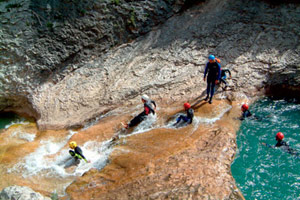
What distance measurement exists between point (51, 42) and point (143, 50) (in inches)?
179

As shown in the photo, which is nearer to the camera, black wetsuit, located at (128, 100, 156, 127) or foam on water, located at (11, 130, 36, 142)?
black wetsuit, located at (128, 100, 156, 127)

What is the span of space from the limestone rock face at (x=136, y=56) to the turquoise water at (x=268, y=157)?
1393 mm

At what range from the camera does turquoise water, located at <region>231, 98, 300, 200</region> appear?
5.24 metres

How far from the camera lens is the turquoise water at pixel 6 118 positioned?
35.7 feet

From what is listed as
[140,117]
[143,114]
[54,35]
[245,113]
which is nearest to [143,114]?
[143,114]

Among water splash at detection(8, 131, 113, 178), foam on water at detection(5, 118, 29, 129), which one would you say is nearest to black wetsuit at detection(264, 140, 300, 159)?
water splash at detection(8, 131, 113, 178)

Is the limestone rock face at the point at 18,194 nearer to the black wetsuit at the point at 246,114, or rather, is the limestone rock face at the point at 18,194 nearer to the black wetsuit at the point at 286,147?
the black wetsuit at the point at 286,147

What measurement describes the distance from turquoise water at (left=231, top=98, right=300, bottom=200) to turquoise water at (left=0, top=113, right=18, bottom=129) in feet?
34.0

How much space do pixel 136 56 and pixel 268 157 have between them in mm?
7301

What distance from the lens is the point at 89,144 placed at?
7.71 metres

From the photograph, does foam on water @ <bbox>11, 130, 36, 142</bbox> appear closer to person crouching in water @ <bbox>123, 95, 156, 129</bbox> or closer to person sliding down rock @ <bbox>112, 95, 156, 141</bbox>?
person sliding down rock @ <bbox>112, 95, 156, 141</bbox>

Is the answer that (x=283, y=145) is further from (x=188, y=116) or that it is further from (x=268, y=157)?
(x=188, y=116)

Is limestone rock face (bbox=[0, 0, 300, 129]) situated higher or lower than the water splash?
higher

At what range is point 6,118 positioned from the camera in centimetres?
1138
